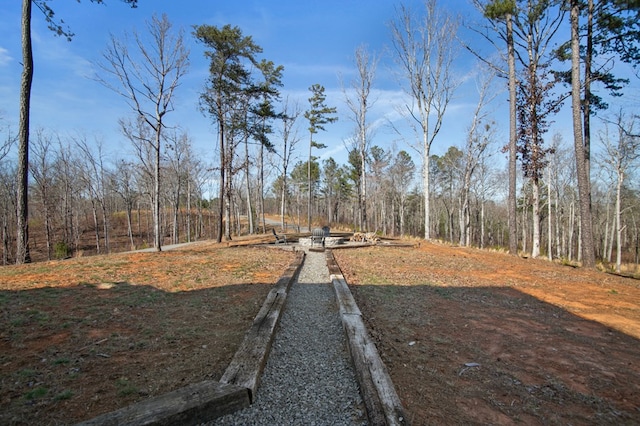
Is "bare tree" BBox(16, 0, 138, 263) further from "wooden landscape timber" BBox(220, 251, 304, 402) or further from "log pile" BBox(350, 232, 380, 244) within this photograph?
"log pile" BBox(350, 232, 380, 244)

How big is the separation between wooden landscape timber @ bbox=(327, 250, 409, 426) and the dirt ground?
7.7 inches

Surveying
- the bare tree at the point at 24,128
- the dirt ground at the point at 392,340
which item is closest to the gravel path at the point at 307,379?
the dirt ground at the point at 392,340

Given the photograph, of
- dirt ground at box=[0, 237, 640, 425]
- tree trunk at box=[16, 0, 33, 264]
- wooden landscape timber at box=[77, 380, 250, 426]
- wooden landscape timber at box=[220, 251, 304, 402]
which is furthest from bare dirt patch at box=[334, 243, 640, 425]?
tree trunk at box=[16, 0, 33, 264]

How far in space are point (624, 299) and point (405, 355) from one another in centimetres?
580

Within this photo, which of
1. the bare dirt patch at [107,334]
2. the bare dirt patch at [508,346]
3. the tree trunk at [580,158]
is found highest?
the tree trunk at [580,158]

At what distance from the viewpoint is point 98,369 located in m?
2.96

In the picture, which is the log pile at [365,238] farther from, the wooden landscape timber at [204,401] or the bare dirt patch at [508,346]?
the wooden landscape timber at [204,401]

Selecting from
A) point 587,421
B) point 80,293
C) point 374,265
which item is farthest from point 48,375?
point 374,265

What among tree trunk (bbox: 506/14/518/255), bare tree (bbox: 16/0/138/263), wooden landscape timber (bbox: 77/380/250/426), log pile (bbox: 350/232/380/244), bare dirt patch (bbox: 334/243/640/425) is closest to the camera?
wooden landscape timber (bbox: 77/380/250/426)

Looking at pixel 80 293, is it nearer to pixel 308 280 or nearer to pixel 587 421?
pixel 308 280

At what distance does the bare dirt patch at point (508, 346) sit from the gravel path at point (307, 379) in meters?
0.49

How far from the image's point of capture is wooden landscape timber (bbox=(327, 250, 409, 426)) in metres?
2.19

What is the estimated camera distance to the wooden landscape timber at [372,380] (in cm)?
219

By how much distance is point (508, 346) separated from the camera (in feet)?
12.0
